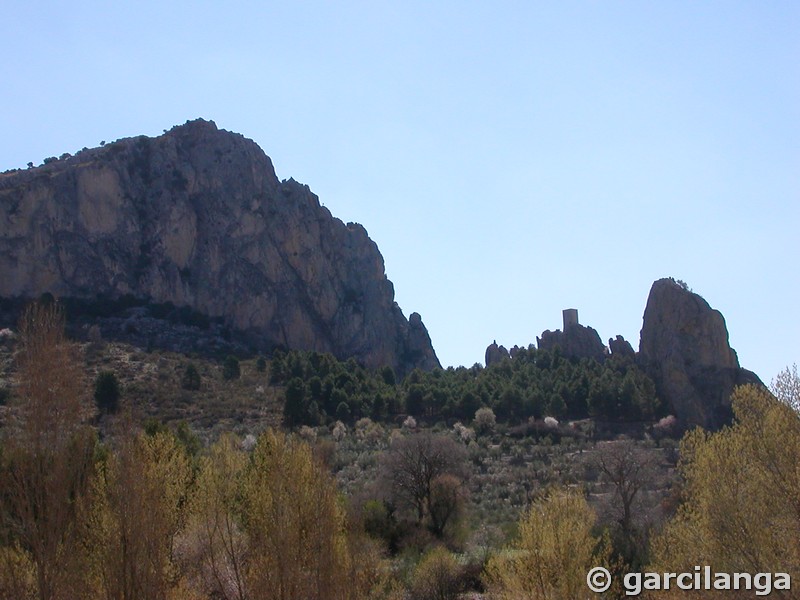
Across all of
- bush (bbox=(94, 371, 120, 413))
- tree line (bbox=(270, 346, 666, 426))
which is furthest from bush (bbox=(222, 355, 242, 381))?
bush (bbox=(94, 371, 120, 413))

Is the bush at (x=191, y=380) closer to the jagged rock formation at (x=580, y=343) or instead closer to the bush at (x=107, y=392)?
the bush at (x=107, y=392)

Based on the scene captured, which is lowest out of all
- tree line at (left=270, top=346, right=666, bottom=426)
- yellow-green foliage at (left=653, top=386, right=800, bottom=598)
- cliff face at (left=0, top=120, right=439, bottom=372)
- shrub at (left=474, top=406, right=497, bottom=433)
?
yellow-green foliage at (left=653, top=386, right=800, bottom=598)

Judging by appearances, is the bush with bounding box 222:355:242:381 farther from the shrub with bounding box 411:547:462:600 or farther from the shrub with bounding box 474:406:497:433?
the shrub with bounding box 411:547:462:600

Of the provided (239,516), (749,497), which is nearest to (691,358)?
(749,497)

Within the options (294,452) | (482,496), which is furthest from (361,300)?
(294,452)

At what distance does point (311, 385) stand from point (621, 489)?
32.3 metres

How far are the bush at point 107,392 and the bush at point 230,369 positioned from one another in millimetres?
13278

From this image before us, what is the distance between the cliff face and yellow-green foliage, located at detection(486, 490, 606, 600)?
65182 millimetres

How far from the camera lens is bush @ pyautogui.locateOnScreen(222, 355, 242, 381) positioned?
63.3 m

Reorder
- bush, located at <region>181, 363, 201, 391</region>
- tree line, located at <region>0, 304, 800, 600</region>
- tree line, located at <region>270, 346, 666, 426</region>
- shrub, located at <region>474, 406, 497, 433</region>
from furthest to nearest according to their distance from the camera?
1. tree line, located at <region>270, 346, 666, 426</region>
2. bush, located at <region>181, 363, 201, 391</region>
3. shrub, located at <region>474, 406, 497, 433</region>
4. tree line, located at <region>0, 304, 800, 600</region>

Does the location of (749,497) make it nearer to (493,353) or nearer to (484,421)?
(484,421)

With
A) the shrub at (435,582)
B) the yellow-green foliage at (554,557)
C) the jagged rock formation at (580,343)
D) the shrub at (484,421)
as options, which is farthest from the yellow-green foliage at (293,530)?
the jagged rock formation at (580,343)

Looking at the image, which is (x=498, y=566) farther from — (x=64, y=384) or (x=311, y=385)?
(x=311, y=385)

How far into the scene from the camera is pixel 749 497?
50.3ft
